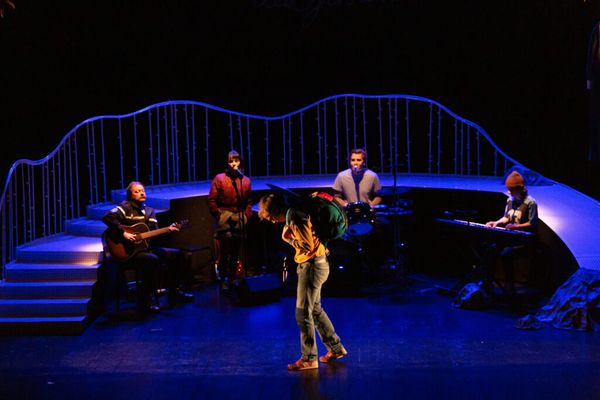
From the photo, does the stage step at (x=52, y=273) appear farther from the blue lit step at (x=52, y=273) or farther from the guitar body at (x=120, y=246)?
the guitar body at (x=120, y=246)

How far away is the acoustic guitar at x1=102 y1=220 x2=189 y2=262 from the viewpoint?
848 centimetres

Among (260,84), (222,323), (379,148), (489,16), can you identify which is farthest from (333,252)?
(489,16)

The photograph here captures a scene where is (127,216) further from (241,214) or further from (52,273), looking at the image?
(241,214)

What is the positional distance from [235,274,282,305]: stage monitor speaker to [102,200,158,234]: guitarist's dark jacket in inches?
43.2

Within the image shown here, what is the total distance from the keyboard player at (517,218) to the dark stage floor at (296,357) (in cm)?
48

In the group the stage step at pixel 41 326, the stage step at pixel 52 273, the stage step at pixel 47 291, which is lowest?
the stage step at pixel 41 326

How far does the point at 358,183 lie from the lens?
9.75 m

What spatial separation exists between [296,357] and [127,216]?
2.55 metres

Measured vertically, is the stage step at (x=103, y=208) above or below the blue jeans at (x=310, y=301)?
above

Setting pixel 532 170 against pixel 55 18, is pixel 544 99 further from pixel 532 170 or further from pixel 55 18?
pixel 55 18

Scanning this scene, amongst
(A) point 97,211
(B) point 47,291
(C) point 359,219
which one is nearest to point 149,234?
(B) point 47,291

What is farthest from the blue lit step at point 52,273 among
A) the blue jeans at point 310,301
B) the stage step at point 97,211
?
the blue jeans at point 310,301

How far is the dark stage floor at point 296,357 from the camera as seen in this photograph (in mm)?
6285

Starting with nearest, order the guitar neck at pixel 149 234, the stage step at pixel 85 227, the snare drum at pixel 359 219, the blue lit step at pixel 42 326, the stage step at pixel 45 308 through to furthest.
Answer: the blue lit step at pixel 42 326, the stage step at pixel 45 308, the guitar neck at pixel 149 234, the snare drum at pixel 359 219, the stage step at pixel 85 227
